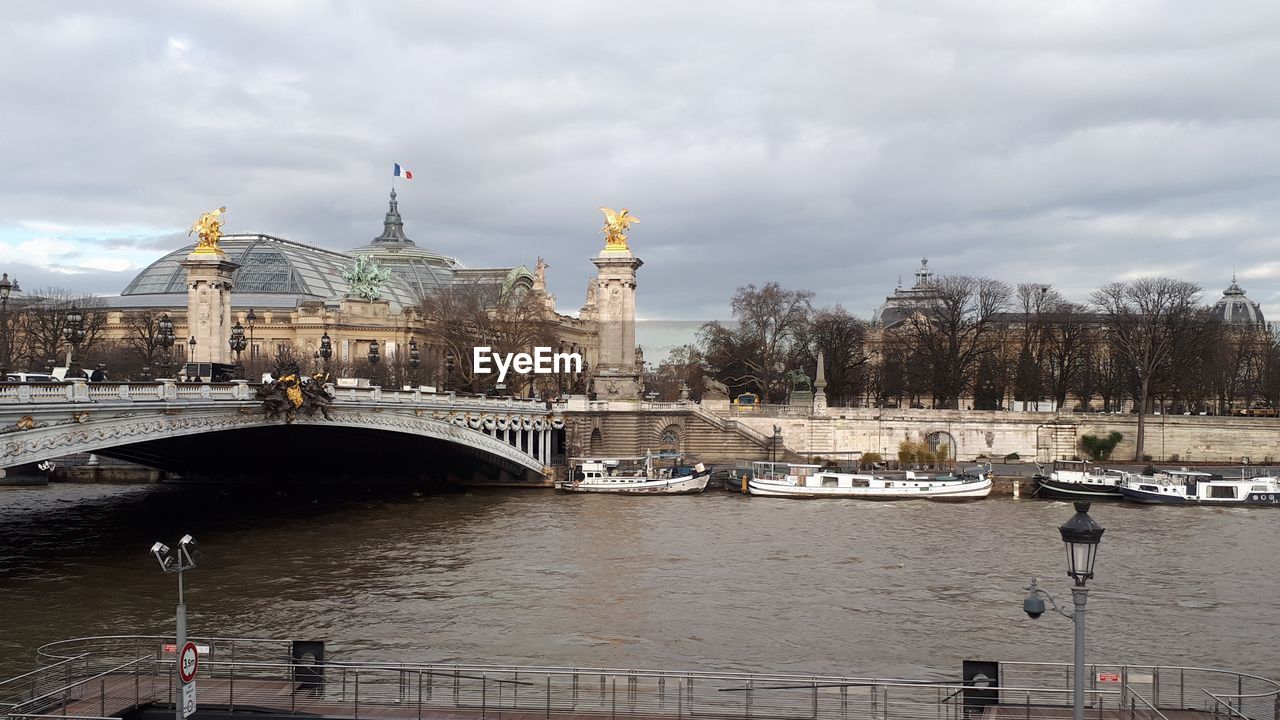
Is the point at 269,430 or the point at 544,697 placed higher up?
the point at 269,430

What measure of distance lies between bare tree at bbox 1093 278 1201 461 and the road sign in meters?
67.5

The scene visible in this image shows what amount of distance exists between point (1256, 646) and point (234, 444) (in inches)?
1566

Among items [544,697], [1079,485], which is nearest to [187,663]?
[544,697]

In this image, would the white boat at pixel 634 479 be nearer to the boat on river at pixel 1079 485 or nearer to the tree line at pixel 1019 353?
the boat on river at pixel 1079 485

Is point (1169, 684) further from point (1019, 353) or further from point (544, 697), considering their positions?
point (1019, 353)

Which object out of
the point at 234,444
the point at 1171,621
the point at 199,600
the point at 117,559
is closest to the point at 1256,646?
the point at 1171,621

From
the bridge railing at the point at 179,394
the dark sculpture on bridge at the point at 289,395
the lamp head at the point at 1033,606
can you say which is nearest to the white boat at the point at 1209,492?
A: the bridge railing at the point at 179,394

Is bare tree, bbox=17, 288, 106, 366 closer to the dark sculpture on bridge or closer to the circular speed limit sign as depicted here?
the dark sculpture on bridge

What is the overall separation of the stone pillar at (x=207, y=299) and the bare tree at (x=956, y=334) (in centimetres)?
4751

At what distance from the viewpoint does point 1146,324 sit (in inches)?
3100

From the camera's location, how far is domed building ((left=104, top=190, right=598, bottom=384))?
10200cm

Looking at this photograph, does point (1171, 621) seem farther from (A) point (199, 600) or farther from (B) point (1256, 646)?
(A) point (199, 600)

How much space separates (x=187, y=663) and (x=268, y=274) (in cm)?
11947

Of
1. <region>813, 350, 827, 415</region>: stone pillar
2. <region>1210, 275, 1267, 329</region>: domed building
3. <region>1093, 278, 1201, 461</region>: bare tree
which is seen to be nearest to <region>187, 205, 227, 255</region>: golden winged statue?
<region>813, 350, 827, 415</region>: stone pillar
